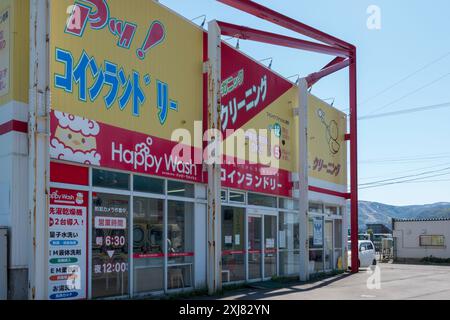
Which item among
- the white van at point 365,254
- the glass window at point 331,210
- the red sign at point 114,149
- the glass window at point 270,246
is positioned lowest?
the white van at point 365,254

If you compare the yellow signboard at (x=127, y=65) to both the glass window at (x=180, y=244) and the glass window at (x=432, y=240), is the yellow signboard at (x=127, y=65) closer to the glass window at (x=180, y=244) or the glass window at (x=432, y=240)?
the glass window at (x=180, y=244)

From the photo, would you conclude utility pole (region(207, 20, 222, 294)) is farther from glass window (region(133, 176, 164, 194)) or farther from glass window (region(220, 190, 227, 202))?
glass window (region(133, 176, 164, 194))

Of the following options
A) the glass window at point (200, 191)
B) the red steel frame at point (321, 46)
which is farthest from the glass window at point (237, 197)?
the red steel frame at point (321, 46)

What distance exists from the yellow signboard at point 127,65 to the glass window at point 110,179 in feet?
3.68

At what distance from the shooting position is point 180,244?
1334 cm

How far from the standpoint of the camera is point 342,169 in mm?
23844

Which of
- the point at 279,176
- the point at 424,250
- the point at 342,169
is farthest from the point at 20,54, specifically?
the point at 424,250

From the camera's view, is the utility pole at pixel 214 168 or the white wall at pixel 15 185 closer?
the white wall at pixel 15 185

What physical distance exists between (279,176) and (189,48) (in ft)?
20.5

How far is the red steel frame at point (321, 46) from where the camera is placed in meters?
16.2

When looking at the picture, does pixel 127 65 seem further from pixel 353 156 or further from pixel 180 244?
pixel 353 156

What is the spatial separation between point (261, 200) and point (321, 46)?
7.16m

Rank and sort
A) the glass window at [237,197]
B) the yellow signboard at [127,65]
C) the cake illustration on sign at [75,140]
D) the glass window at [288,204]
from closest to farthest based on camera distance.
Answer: the cake illustration on sign at [75,140]
the yellow signboard at [127,65]
the glass window at [237,197]
the glass window at [288,204]

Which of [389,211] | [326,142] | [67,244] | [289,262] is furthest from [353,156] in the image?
[389,211]
